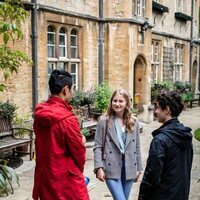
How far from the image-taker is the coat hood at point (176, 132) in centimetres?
326

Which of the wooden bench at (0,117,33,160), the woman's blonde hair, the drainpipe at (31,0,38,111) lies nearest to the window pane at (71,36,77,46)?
the drainpipe at (31,0,38,111)

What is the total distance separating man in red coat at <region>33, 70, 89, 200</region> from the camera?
331 centimetres

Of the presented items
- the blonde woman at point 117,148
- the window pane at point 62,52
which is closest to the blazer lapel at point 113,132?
the blonde woman at point 117,148

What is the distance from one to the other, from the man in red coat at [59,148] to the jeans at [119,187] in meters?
0.81

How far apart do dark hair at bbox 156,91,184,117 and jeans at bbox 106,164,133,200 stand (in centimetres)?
117

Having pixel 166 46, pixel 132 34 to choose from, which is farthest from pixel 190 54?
pixel 132 34

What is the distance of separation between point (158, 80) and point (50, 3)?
8315 mm

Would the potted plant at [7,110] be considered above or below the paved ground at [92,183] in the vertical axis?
above

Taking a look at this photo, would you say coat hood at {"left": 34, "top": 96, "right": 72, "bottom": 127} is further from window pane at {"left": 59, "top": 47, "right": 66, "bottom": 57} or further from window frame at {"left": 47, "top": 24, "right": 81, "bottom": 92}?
window pane at {"left": 59, "top": 47, "right": 66, "bottom": 57}

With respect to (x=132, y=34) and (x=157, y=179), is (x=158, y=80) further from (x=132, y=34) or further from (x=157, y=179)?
(x=157, y=179)

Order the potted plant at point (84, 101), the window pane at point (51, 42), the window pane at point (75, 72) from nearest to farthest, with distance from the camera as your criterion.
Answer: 1. the window pane at point (51, 42)
2. the potted plant at point (84, 101)
3. the window pane at point (75, 72)

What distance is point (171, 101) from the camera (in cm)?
332

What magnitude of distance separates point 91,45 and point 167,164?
10.4 metres

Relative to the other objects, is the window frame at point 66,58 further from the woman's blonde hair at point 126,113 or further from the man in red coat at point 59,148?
the man in red coat at point 59,148
